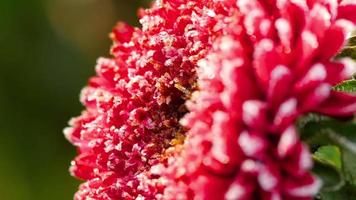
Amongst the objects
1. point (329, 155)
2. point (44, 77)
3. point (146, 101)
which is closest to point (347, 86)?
point (329, 155)

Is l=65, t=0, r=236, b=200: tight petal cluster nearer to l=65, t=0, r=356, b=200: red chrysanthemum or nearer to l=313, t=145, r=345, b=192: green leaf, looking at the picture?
l=65, t=0, r=356, b=200: red chrysanthemum

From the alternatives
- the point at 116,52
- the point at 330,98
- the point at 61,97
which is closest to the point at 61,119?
the point at 61,97

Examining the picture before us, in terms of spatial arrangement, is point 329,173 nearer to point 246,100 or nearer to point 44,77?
point 246,100

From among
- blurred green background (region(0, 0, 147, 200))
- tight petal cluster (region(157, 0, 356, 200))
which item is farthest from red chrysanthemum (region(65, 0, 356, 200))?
blurred green background (region(0, 0, 147, 200))

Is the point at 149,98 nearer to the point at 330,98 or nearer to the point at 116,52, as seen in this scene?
the point at 116,52

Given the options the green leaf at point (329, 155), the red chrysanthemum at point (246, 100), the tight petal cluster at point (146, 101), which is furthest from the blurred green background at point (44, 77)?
the green leaf at point (329, 155)

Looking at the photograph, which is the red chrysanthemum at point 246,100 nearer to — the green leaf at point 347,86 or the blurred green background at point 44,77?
the green leaf at point 347,86
